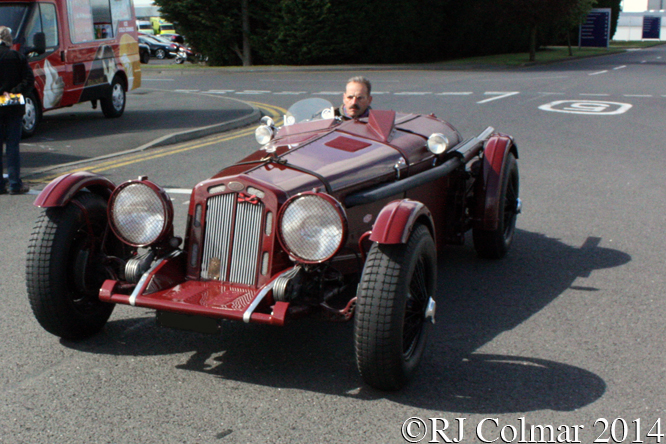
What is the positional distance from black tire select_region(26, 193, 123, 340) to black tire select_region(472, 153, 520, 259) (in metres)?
2.78

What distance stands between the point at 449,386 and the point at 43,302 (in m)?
2.14

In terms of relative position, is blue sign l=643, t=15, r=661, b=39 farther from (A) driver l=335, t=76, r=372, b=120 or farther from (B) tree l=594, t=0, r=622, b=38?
(A) driver l=335, t=76, r=372, b=120

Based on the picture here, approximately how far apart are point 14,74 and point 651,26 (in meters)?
87.9

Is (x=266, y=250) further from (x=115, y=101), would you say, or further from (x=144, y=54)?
(x=144, y=54)

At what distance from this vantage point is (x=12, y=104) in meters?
8.38

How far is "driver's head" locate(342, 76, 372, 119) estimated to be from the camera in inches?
211

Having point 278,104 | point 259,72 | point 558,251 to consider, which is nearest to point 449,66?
point 259,72

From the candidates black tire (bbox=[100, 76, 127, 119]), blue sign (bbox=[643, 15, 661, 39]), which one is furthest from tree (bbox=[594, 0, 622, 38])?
black tire (bbox=[100, 76, 127, 119])

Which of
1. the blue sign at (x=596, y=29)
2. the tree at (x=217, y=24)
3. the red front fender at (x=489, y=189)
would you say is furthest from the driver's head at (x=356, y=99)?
the blue sign at (x=596, y=29)

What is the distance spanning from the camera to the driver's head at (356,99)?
17.6 feet

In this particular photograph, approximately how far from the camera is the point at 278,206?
3928mm

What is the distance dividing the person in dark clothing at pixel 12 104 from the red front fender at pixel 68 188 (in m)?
4.32

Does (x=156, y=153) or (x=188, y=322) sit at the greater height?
(x=188, y=322)

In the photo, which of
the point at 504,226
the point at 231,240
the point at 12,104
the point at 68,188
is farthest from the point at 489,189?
the point at 12,104
